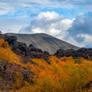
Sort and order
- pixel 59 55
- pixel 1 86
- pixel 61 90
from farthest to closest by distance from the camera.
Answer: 1. pixel 59 55
2. pixel 1 86
3. pixel 61 90

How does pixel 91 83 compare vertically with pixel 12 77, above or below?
above

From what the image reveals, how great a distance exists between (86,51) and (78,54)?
7.71 metres

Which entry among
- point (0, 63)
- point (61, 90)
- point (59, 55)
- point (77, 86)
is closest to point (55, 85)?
point (61, 90)

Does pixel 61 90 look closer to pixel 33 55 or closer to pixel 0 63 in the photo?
pixel 0 63

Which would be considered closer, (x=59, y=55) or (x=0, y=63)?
(x=0, y=63)

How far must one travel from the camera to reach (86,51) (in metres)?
127

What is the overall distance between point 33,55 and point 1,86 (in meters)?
80.9

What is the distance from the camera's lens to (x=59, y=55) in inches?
5172

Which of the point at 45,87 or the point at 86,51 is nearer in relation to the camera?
the point at 45,87

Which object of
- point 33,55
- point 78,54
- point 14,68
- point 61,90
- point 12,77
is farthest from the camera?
point 78,54

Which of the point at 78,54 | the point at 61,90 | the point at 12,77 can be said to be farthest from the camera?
the point at 78,54

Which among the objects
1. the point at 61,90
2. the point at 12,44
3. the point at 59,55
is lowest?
the point at 59,55

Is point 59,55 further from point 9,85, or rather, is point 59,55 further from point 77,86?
point 77,86

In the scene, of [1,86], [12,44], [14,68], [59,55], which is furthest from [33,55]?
[1,86]
